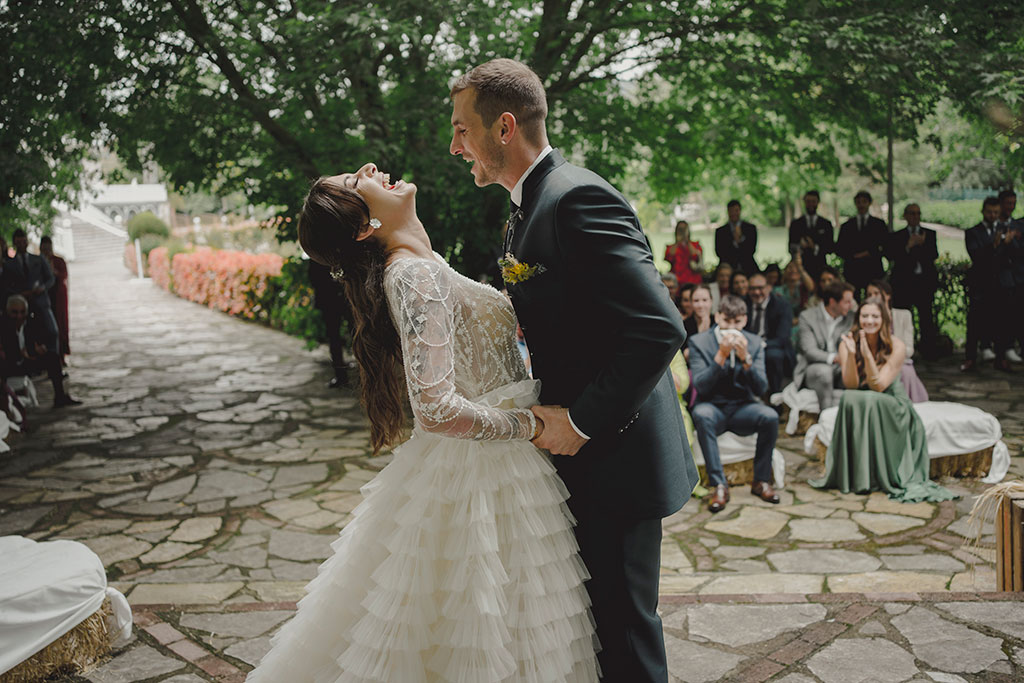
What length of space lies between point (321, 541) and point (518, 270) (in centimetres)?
358

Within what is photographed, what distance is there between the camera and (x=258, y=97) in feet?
27.8

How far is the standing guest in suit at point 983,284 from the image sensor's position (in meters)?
9.92

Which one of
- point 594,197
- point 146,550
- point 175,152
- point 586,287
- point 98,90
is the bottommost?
point 146,550

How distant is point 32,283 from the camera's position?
31.2ft

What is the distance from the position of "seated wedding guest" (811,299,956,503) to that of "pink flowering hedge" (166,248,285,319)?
33.7ft

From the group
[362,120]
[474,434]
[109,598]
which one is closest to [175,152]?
[362,120]

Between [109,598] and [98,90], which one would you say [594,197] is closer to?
[109,598]

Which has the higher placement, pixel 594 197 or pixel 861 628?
pixel 594 197

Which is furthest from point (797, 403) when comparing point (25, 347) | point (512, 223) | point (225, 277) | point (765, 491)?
point (225, 277)

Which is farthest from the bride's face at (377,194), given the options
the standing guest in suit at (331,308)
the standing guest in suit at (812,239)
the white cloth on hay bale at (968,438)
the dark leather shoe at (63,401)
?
the standing guest in suit at (812,239)

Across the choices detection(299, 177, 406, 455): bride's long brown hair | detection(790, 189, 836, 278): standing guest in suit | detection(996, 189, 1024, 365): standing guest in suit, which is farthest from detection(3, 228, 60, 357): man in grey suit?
detection(996, 189, 1024, 365): standing guest in suit

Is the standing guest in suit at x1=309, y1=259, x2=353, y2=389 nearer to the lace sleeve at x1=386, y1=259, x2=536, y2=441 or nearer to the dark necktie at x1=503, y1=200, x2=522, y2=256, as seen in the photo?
the dark necktie at x1=503, y1=200, x2=522, y2=256

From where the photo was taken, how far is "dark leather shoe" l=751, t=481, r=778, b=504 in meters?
5.84

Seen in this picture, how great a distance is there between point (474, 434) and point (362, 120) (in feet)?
22.2
